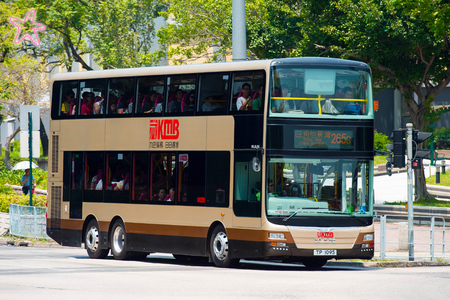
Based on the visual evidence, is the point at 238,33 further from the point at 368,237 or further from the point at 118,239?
the point at 368,237

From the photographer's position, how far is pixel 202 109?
17875 millimetres

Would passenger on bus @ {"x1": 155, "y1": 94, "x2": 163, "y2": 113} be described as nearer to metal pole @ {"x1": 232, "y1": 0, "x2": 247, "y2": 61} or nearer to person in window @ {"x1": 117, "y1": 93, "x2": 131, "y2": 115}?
person in window @ {"x1": 117, "y1": 93, "x2": 131, "y2": 115}

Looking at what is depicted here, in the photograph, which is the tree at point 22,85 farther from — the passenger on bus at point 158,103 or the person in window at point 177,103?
the person in window at point 177,103

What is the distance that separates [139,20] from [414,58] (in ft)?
64.4

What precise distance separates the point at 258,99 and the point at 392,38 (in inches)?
562

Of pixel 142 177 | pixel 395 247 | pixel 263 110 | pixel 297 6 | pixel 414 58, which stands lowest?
pixel 395 247

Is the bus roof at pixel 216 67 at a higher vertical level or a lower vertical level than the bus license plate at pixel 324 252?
higher

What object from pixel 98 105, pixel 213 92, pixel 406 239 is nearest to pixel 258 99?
pixel 213 92

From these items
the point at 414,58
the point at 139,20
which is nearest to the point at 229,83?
the point at 414,58

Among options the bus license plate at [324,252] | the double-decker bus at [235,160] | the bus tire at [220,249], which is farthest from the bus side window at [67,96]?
the bus license plate at [324,252]

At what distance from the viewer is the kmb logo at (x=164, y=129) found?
18.4 metres

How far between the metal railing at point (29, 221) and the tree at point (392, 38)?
11496 mm

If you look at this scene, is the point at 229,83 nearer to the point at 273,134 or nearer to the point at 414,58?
the point at 273,134

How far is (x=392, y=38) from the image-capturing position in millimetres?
29750
